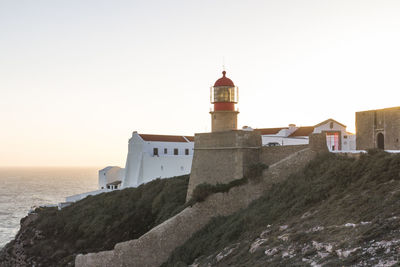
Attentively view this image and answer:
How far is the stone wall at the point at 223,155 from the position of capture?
69.7 ft

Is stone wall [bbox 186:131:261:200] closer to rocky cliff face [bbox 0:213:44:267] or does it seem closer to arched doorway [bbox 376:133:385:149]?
arched doorway [bbox 376:133:385:149]

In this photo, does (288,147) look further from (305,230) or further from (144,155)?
(144,155)

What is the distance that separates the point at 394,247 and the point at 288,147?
12.0 m

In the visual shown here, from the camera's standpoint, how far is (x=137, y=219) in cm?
2638

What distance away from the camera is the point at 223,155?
73.0 feet

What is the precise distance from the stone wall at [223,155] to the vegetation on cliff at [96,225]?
2.61 metres

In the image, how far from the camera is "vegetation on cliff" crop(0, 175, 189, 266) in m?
25.2

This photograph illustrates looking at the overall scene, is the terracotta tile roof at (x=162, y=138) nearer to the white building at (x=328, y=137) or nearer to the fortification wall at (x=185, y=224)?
the white building at (x=328, y=137)

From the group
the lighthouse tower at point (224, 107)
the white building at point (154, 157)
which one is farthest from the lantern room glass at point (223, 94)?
the white building at point (154, 157)

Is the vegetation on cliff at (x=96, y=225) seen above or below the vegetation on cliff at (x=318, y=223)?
below

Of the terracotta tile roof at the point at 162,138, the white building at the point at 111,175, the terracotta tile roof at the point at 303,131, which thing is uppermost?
the terracotta tile roof at the point at 303,131

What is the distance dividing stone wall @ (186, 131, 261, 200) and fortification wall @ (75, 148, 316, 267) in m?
1.80

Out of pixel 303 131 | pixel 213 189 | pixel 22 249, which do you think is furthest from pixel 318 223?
pixel 303 131

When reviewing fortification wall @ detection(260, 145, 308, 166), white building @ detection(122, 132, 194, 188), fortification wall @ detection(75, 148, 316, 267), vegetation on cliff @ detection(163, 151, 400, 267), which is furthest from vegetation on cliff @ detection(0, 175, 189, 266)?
vegetation on cliff @ detection(163, 151, 400, 267)
